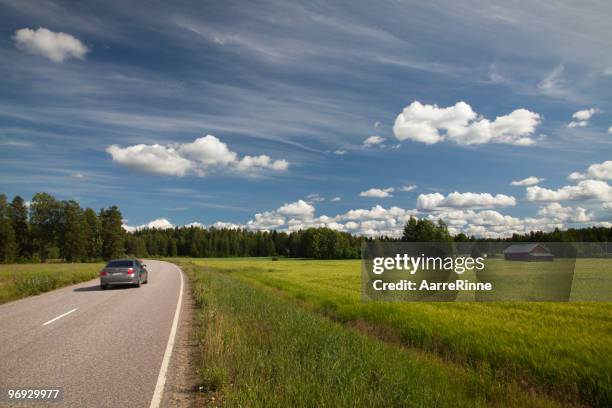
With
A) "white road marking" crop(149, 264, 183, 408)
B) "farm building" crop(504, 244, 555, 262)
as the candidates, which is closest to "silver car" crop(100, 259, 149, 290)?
"white road marking" crop(149, 264, 183, 408)

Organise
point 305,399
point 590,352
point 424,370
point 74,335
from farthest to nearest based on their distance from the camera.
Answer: point 74,335 < point 590,352 < point 424,370 < point 305,399

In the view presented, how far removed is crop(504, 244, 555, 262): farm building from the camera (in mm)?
48500

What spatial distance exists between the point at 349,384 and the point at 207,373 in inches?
92.5

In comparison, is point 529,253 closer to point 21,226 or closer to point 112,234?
point 112,234

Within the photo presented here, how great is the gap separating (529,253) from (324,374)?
51.7 meters

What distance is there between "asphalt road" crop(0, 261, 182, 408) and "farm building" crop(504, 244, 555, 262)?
1870 inches

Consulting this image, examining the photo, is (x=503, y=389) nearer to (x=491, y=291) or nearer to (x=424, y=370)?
→ (x=424, y=370)

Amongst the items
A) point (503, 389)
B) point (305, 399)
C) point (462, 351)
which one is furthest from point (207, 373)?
point (462, 351)

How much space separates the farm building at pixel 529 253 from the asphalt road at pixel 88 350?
47.5 metres

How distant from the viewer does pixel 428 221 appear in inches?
4459

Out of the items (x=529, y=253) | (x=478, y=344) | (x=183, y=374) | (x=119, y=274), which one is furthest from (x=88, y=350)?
(x=529, y=253)

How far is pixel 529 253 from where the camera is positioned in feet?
161

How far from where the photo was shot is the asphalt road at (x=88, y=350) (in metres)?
5.90

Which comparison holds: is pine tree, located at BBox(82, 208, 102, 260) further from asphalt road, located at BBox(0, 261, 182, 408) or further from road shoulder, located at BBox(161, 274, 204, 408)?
road shoulder, located at BBox(161, 274, 204, 408)
